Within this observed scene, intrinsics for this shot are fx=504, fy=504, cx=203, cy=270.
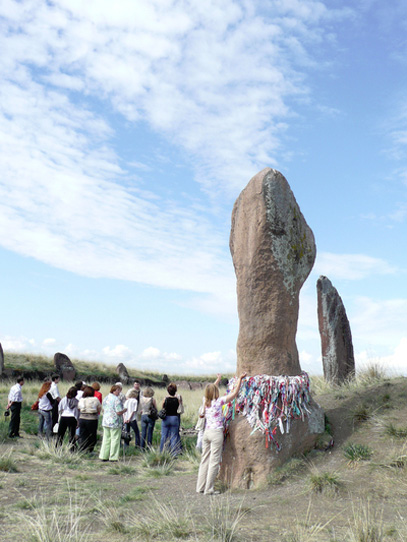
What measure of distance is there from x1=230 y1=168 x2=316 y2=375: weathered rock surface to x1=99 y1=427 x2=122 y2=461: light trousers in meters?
3.52

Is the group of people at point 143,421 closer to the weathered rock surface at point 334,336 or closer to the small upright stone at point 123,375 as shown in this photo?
the weathered rock surface at point 334,336

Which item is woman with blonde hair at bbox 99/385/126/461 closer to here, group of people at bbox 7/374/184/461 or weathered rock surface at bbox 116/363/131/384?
group of people at bbox 7/374/184/461

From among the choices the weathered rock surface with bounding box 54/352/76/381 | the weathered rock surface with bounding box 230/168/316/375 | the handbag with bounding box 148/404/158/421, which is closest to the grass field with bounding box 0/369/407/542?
the handbag with bounding box 148/404/158/421

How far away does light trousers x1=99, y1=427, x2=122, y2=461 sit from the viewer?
1034cm

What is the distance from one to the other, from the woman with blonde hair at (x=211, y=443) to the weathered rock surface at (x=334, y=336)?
28.2 ft

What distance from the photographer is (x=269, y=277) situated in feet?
27.4

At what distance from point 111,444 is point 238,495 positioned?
3967 mm

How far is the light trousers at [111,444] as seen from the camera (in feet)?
33.9

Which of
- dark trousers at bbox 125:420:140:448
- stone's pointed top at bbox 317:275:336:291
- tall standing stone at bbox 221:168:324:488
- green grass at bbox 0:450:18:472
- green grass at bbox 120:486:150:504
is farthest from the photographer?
stone's pointed top at bbox 317:275:336:291

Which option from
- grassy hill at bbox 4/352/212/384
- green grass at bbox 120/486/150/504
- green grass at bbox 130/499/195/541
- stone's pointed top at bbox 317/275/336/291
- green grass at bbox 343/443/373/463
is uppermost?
stone's pointed top at bbox 317/275/336/291

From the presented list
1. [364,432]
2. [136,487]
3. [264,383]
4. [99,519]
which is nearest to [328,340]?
[364,432]

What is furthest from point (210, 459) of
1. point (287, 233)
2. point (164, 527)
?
point (287, 233)

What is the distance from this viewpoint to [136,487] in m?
7.65

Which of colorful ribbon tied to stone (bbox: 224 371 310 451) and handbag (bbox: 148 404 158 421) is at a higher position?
colorful ribbon tied to stone (bbox: 224 371 310 451)
